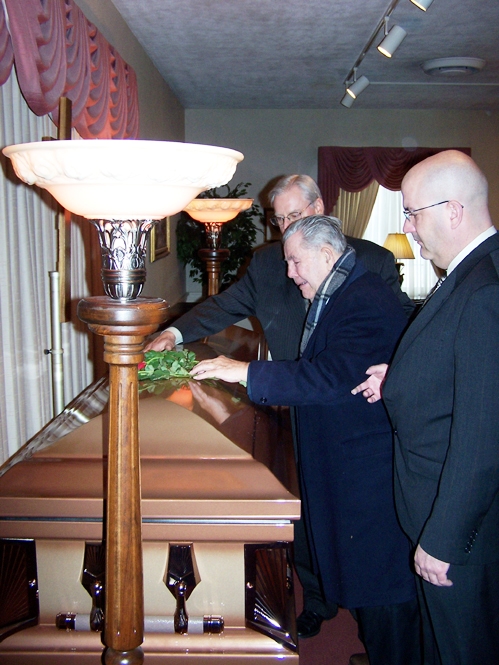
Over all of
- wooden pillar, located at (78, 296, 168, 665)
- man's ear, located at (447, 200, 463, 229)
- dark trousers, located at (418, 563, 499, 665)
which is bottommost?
dark trousers, located at (418, 563, 499, 665)

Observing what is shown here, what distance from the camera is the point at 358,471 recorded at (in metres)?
2.09

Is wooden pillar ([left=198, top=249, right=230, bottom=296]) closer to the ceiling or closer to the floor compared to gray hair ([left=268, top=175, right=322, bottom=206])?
closer to the floor

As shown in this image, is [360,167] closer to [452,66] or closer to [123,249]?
[452,66]

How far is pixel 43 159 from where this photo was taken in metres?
1.04

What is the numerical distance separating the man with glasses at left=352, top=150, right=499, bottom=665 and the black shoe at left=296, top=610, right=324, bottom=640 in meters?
0.96

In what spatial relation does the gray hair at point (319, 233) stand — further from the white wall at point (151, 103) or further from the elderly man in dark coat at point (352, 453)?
the white wall at point (151, 103)

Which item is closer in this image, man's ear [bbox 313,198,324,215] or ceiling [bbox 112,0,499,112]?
man's ear [bbox 313,198,324,215]

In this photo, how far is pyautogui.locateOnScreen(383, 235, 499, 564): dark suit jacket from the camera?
1449mm

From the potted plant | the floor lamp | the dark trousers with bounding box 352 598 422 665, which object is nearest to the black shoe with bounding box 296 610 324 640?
the dark trousers with bounding box 352 598 422 665

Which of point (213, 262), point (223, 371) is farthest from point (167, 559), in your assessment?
point (213, 262)

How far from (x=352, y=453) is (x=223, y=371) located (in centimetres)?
51

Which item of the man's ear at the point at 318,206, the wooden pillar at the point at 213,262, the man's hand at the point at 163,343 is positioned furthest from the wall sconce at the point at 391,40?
the man's hand at the point at 163,343

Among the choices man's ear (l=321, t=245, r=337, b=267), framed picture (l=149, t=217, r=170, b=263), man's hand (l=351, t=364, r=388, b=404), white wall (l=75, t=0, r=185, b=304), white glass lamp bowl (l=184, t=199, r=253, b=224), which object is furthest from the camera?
framed picture (l=149, t=217, r=170, b=263)

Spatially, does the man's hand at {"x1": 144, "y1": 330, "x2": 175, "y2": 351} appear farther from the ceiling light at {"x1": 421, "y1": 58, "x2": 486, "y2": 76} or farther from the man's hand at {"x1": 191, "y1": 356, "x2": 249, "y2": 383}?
the ceiling light at {"x1": 421, "y1": 58, "x2": 486, "y2": 76}
